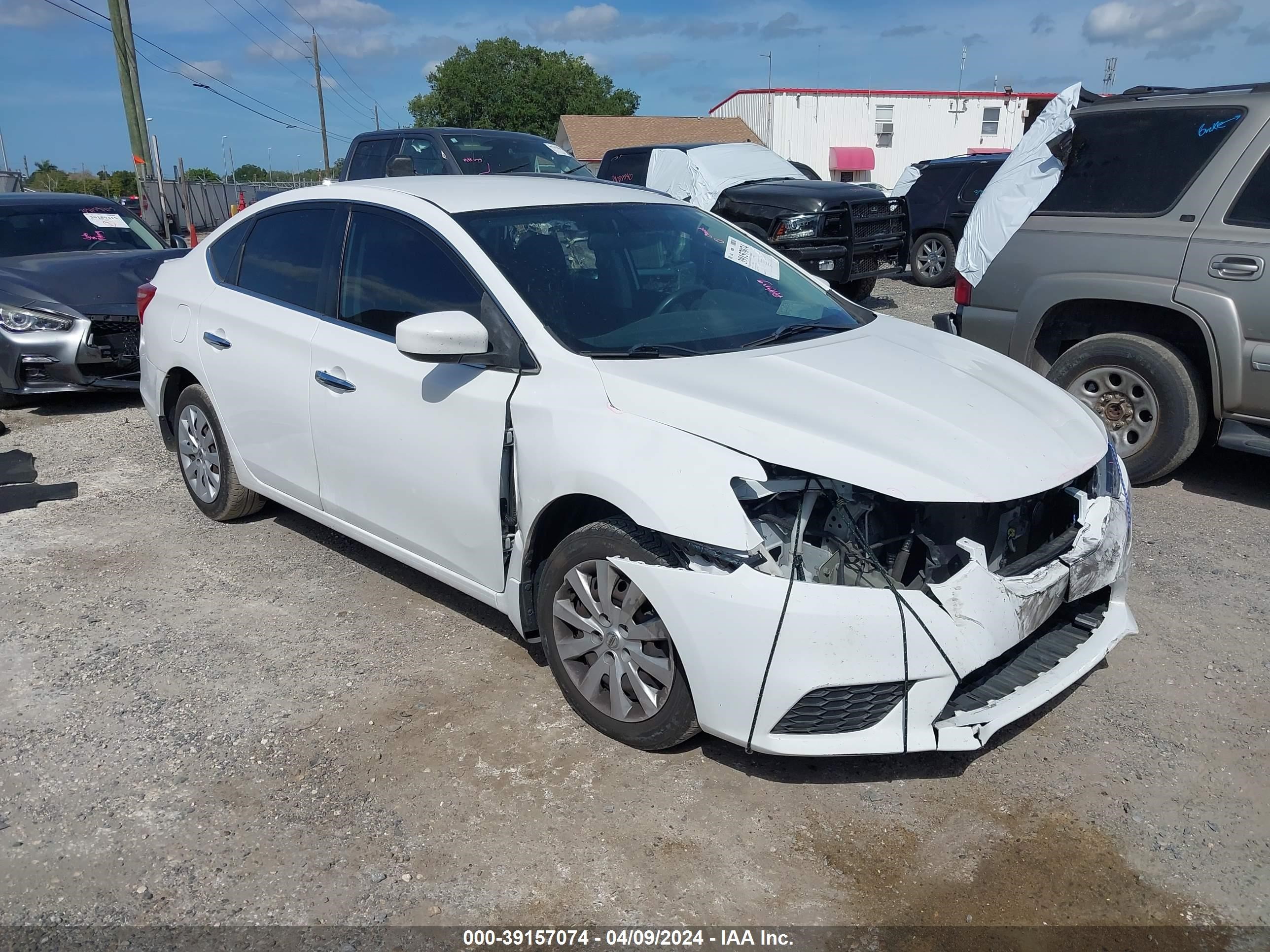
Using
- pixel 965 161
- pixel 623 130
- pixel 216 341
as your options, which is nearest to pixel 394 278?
pixel 216 341

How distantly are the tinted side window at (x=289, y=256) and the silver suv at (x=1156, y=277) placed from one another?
3.91 meters

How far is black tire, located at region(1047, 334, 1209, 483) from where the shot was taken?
5.21 metres

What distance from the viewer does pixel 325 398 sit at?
161 inches

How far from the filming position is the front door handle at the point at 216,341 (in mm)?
4746

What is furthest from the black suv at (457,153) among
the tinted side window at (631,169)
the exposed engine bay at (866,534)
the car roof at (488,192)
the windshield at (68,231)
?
the exposed engine bay at (866,534)

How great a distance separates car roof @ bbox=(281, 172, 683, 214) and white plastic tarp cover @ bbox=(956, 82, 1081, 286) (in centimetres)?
238

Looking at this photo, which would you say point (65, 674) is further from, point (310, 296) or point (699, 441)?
point (699, 441)

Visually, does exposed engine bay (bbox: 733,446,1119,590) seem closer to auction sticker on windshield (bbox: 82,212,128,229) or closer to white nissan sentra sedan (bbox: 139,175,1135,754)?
white nissan sentra sedan (bbox: 139,175,1135,754)

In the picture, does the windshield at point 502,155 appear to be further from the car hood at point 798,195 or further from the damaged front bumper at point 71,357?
the damaged front bumper at point 71,357

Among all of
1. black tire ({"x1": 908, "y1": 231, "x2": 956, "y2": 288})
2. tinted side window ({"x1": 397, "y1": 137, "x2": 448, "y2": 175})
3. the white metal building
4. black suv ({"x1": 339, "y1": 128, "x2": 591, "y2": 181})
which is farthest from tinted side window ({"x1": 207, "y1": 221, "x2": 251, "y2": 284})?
the white metal building

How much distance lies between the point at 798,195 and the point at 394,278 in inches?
288

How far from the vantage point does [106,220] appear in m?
9.30

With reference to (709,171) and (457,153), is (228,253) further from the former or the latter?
(709,171)

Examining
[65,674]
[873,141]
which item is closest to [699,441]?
[65,674]
